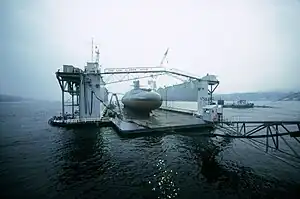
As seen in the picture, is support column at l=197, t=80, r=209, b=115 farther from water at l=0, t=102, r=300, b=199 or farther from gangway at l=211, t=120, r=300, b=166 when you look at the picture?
water at l=0, t=102, r=300, b=199

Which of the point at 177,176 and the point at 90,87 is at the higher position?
the point at 90,87

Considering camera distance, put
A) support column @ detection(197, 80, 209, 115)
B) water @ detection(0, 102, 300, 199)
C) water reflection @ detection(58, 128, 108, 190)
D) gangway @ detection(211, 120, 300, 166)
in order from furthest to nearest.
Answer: support column @ detection(197, 80, 209, 115), gangway @ detection(211, 120, 300, 166), water reflection @ detection(58, 128, 108, 190), water @ detection(0, 102, 300, 199)

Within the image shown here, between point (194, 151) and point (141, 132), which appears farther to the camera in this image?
point (141, 132)

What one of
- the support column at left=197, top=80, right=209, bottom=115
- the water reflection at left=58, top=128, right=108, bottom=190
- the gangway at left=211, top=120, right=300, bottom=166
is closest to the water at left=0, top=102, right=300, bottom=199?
the water reflection at left=58, top=128, right=108, bottom=190

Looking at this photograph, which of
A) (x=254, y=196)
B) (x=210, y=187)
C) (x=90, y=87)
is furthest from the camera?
(x=90, y=87)

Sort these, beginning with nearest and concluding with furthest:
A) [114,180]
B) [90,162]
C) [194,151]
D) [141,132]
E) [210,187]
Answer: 1. [210,187]
2. [114,180]
3. [90,162]
4. [194,151]
5. [141,132]

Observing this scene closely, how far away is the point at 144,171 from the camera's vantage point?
46.1 feet

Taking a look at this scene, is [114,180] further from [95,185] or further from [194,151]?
[194,151]

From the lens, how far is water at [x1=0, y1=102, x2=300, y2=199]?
11.1m

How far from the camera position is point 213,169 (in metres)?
14.6

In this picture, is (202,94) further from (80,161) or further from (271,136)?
(80,161)

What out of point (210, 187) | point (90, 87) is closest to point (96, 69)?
point (90, 87)

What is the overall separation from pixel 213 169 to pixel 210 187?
326cm

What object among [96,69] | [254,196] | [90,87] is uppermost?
[96,69]
